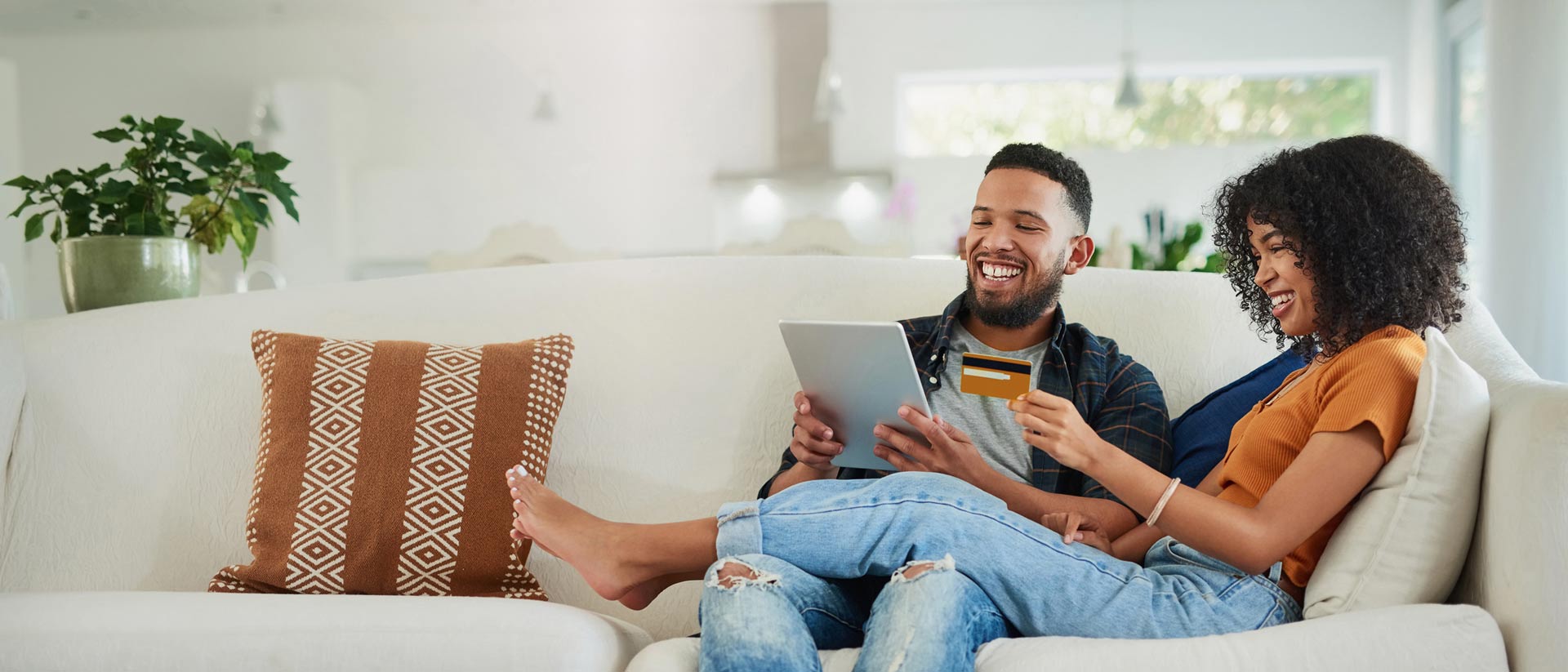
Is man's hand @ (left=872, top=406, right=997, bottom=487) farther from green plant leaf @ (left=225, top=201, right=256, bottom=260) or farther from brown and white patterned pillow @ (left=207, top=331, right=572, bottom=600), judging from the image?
green plant leaf @ (left=225, top=201, right=256, bottom=260)

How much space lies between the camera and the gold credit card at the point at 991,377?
4.58 feet

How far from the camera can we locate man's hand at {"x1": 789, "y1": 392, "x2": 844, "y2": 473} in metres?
1.46

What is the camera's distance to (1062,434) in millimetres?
1160

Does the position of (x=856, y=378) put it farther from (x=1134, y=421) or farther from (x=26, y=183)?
(x=26, y=183)

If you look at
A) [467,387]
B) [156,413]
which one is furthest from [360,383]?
[156,413]

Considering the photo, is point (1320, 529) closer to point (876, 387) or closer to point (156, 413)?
point (876, 387)

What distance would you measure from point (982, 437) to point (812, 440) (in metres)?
0.27

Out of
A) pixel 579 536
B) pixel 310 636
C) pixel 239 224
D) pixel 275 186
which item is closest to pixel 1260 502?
pixel 579 536

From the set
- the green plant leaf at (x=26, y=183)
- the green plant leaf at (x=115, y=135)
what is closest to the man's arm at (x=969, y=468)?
the green plant leaf at (x=115, y=135)

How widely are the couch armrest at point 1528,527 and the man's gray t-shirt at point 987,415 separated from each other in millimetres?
561

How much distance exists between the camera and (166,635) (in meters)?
1.18

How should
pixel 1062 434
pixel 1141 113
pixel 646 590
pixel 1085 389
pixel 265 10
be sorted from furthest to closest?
pixel 265 10, pixel 1141 113, pixel 1085 389, pixel 646 590, pixel 1062 434

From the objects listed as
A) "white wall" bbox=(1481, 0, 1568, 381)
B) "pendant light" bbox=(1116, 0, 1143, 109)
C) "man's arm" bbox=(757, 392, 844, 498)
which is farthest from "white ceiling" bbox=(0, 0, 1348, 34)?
"man's arm" bbox=(757, 392, 844, 498)

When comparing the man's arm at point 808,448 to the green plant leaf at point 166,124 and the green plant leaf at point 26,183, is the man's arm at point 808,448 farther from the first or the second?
the green plant leaf at point 26,183
